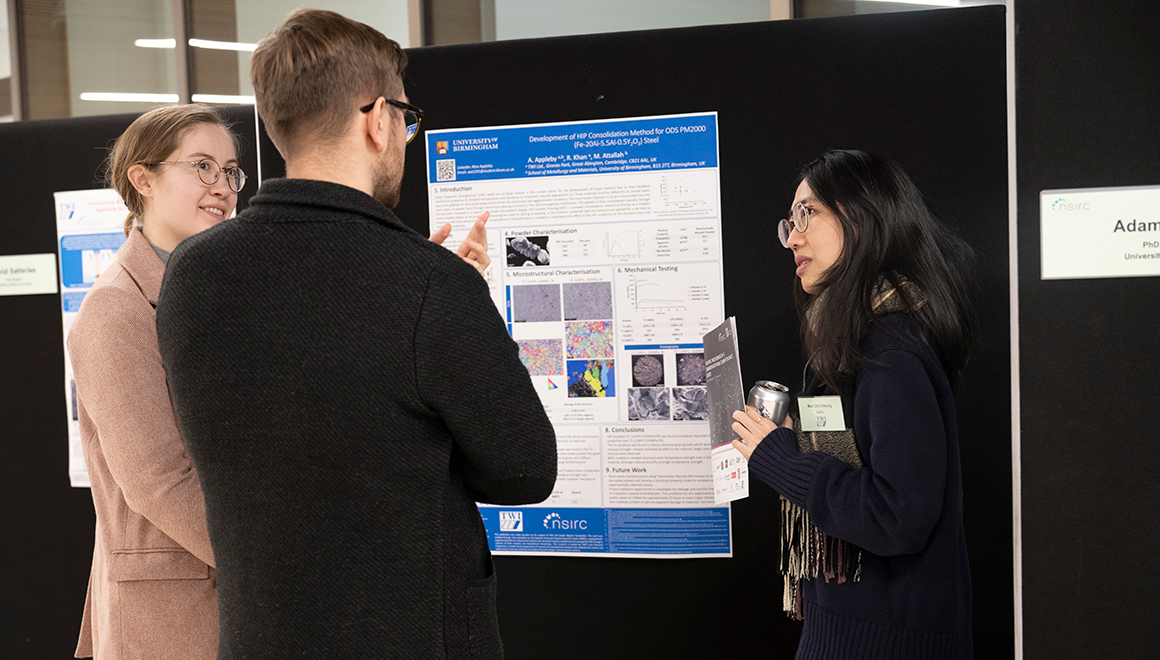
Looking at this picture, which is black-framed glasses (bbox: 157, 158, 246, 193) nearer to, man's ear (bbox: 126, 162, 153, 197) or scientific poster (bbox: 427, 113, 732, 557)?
man's ear (bbox: 126, 162, 153, 197)

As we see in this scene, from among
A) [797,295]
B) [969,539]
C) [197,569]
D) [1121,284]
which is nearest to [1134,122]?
[1121,284]

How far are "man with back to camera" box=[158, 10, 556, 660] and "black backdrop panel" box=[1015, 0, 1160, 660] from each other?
1.27m

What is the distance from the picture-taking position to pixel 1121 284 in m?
1.73

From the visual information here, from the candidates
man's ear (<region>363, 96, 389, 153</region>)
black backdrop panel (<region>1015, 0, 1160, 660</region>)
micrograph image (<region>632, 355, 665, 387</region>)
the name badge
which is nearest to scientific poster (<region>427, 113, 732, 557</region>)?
micrograph image (<region>632, 355, 665, 387</region>)

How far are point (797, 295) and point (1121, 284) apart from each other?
2.53 feet

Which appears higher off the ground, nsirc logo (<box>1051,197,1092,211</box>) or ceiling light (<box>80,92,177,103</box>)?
ceiling light (<box>80,92,177,103</box>)

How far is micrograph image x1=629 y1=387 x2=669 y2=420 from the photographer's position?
98.0 inches

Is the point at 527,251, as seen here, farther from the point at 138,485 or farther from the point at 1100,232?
the point at 1100,232

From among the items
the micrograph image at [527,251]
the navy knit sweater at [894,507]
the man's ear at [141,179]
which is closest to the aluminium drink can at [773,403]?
the navy knit sweater at [894,507]

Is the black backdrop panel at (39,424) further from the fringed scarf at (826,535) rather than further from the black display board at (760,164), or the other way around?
the fringed scarf at (826,535)

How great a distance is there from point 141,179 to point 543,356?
1.27m

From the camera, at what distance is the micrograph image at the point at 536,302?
256cm

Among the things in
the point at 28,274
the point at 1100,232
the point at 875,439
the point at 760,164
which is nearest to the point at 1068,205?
the point at 1100,232

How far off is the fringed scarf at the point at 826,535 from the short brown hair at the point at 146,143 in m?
1.49
